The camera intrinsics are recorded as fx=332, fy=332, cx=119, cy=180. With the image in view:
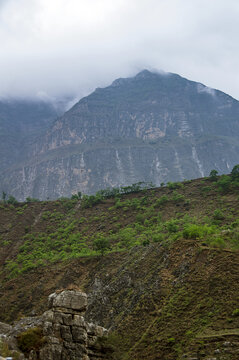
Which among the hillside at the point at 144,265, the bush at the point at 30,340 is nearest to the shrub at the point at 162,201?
the hillside at the point at 144,265

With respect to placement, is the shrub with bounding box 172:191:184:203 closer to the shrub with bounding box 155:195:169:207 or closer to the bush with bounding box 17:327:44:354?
the shrub with bounding box 155:195:169:207

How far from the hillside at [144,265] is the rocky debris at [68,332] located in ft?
8.41

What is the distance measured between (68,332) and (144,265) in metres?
15.4

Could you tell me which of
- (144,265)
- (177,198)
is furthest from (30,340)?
(177,198)

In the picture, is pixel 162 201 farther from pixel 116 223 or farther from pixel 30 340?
pixel 30 340

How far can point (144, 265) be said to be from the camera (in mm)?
33125

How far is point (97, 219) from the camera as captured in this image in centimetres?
6925

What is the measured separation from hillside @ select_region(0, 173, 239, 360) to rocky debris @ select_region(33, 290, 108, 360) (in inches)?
101

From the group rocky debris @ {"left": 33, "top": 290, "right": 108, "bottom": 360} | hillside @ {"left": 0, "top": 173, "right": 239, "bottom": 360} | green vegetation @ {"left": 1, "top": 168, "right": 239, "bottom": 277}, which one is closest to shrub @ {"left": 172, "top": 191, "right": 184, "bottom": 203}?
green vegetation @ {"left": 1, "top": 168, "right": 239, "bottom": 277}

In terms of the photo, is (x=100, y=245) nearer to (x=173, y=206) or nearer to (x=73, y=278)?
(x=73, y=278)

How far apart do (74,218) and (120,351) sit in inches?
2104

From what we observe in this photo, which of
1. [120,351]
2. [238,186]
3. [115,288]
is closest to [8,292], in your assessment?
[115,288]

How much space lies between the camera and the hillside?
2130 cm

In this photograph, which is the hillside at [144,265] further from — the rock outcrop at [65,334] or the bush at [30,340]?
the bush at [30,340]
